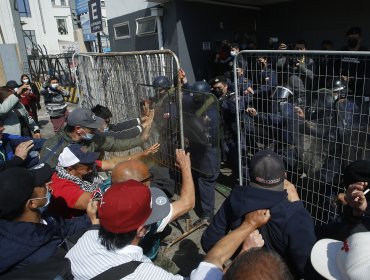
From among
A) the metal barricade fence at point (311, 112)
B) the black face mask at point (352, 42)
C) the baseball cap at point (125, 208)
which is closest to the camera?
the baseball cap at point (125, 208)

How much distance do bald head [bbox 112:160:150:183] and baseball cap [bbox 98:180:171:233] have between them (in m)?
0.68

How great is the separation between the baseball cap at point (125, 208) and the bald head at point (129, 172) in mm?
684

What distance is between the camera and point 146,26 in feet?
29.9

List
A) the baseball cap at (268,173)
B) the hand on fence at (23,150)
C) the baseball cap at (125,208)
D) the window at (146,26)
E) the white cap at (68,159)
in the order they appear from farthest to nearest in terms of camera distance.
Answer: the window at (146,26), the hand on fence at (23,150), the white cap at (68,159), the baseball cap at (268,173), the baseball cap at (125,208)

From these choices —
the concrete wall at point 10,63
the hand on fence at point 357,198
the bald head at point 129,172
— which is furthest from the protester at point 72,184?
the concrete wall at point 10,63

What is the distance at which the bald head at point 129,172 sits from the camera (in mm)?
2391

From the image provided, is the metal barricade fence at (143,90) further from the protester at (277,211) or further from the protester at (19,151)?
the protester at (277,211)

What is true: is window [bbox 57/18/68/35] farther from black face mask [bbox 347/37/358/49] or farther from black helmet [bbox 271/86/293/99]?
black helmet [bbox 271/86/293/99]

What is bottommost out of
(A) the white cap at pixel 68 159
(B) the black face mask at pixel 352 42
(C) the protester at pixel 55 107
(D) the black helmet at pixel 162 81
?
(C) the protester at pixel 55 107

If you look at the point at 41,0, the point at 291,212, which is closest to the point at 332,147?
the point at 291,212

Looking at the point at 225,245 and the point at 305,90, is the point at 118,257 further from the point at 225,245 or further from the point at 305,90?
the point at 305,90

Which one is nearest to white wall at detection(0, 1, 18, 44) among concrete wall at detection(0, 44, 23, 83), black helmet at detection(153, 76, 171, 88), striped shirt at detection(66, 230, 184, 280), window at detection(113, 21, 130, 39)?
concrete wall at detection(0, 44, 23, 83)

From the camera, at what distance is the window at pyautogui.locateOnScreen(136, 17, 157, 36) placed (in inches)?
346

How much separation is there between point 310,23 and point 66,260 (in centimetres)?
863
